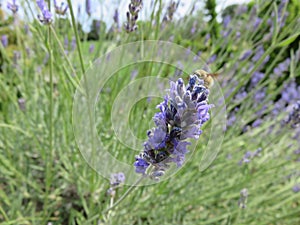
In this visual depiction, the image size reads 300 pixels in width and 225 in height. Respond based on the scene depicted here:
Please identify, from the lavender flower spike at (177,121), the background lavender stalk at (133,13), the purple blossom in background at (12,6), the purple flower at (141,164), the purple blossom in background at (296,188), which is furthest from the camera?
the purple blossom in background at (296,188)

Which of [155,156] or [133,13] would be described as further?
[133,13]

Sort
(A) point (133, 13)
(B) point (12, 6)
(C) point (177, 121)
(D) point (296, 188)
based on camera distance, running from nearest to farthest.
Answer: (C) point (177, 121) → (A) point (133, 13) → (B) point (12, 6) → (D) point (296, 188)

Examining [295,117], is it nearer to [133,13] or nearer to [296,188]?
[296,188]

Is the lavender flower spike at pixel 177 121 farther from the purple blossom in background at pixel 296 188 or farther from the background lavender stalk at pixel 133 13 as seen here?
the purple blossom in background at pixel 296 188

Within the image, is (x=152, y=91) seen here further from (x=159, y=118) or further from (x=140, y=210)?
(x=159, y=118)

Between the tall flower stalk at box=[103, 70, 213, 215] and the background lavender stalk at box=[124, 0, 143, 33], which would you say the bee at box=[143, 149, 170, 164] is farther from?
the background lavender stalk at box=[124, 0, 143, 33]

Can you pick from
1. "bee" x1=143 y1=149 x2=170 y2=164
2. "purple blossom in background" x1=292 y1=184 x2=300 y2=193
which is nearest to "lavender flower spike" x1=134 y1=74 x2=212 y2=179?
"bee" x1=143 y1=149 x2=170 y2=164

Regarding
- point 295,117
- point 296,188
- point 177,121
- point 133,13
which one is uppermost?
point 133,13

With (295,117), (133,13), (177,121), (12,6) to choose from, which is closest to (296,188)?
(295,117)

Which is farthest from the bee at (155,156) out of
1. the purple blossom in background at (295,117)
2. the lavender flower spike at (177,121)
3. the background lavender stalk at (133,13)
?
the purple blossom in background at (295,117)
